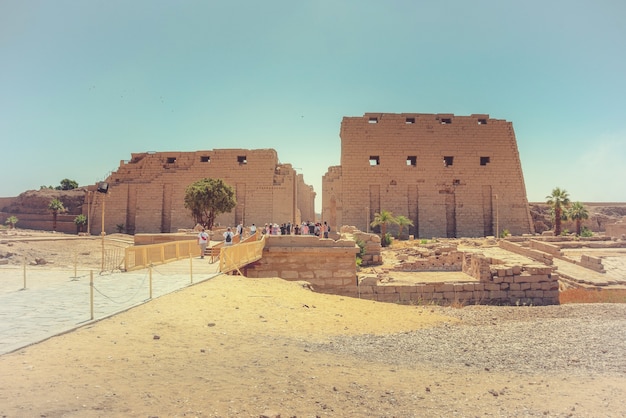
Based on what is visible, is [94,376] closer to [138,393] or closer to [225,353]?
[138,393]

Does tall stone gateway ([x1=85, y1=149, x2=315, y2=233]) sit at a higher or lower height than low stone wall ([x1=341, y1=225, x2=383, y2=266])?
higher

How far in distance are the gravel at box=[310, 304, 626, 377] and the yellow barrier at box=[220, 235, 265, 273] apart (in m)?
5.48

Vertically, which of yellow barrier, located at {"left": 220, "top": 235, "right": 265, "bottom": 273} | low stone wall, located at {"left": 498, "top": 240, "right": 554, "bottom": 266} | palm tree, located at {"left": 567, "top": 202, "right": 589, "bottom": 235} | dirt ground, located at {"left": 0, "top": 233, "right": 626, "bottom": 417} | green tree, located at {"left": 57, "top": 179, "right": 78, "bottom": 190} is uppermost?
green tree, located at {"left": 57, "top": 179, "right": 78, "bottom": 190}

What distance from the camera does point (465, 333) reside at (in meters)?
9.05

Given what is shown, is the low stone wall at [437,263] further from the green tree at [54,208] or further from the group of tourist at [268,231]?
the green tree at [54,208]

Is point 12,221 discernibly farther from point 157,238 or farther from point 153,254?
point 153,254

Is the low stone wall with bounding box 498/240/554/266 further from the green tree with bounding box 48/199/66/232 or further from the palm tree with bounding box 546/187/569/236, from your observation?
the green tree with bounding box 48/199/66/232

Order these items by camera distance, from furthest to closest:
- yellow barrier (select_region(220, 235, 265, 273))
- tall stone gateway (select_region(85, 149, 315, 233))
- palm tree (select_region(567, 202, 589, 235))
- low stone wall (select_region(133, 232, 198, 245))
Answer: tall stone gateway (select_region(85, 149, 315, 233)) < palm tree (select_region(567, 202, 589, 235)) < low stone wall (select_region(133, 232, 198, 245)) < yellow barrier (select_region(220, 235, 265, 273))

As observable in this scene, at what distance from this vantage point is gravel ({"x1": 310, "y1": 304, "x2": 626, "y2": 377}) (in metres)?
6.68

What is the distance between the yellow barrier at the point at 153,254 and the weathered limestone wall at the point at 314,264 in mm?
2445

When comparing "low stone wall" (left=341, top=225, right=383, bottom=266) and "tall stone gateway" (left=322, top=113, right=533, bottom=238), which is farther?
"tall stone gateway" (left=322, top=113, right=533, bottom=238)

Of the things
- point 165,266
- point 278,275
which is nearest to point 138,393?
point 165,266

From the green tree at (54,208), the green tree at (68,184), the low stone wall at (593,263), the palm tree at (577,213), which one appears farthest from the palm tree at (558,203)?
the green tree at (68,184)

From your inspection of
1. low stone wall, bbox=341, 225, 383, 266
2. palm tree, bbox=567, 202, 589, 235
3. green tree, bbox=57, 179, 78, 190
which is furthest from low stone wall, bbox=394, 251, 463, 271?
green tree, bbox=57, 179, 78, 190
